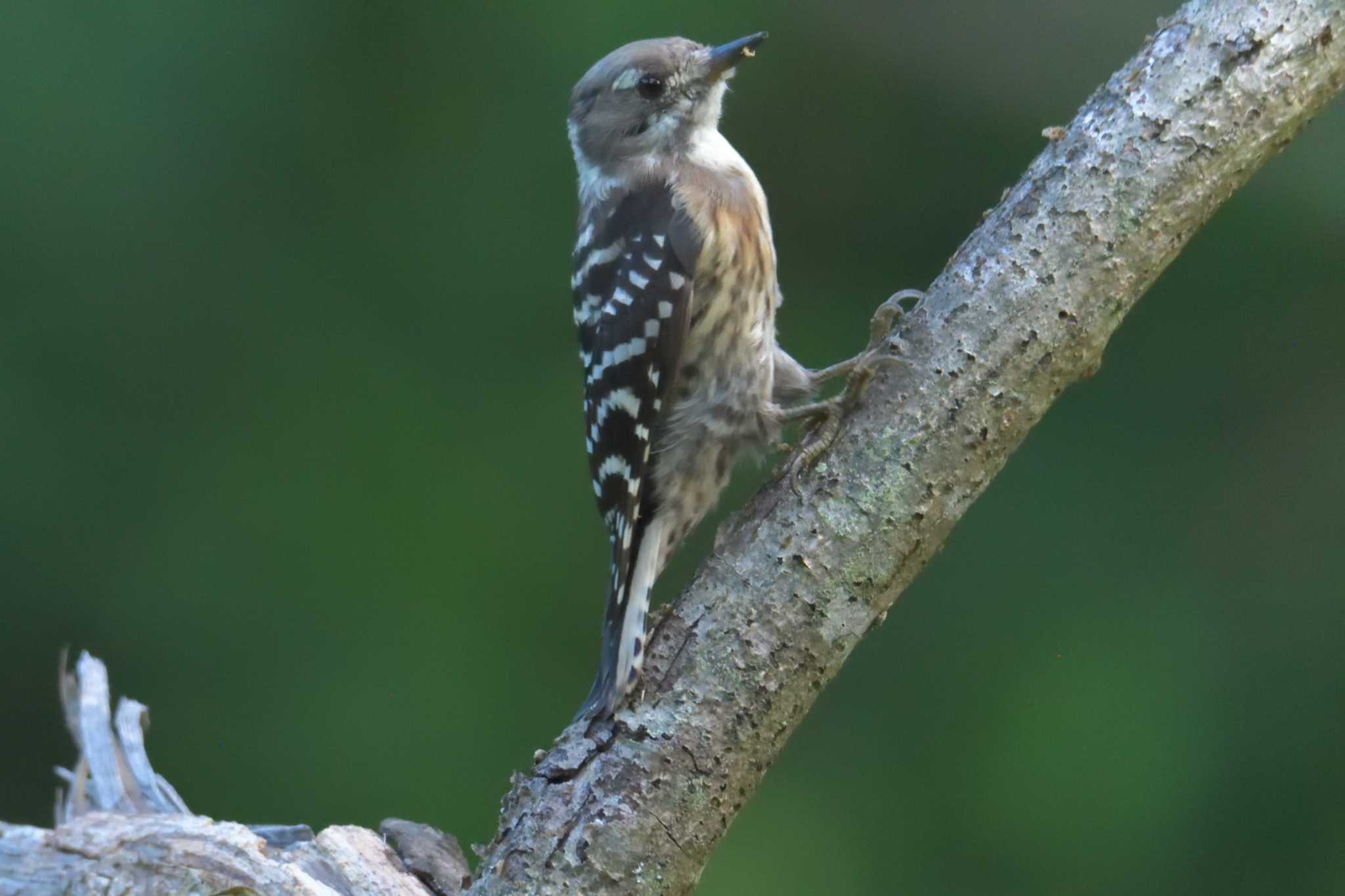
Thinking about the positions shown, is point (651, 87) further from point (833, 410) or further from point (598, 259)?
point (833, 410)

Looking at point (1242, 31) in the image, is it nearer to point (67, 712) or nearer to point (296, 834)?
point (296, 834)

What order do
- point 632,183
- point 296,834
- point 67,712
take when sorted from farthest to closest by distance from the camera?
point 632,183 → point 67,712 → point 296,834

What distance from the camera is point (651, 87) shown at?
308 cm

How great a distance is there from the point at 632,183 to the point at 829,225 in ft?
5.36

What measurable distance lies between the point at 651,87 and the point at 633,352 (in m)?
0.68

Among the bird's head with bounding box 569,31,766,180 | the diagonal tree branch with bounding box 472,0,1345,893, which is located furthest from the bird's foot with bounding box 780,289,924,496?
the bird's head with bounding box 569,31,766,180

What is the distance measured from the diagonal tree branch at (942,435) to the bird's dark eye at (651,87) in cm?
102

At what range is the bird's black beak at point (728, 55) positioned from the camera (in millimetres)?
3027

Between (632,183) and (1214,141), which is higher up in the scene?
(632,183)

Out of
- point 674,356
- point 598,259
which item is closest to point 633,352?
point 674,356

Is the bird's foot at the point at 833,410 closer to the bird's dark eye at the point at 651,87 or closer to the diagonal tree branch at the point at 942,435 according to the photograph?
the diagonal tree branch at the point at 942,435

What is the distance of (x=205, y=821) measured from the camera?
2.31 metres

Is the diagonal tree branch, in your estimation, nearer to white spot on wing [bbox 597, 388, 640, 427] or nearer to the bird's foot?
the bird's foot

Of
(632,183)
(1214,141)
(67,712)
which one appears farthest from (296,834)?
(1214,141)
